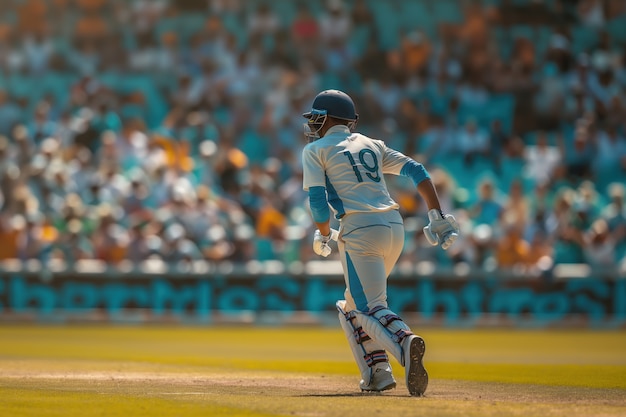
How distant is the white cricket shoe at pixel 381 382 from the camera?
7996 mm

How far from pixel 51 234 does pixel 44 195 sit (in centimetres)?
99

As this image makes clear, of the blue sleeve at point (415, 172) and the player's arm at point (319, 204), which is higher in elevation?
the blue sleeve at point (415, 172)

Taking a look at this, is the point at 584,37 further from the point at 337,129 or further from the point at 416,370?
the point at 416,370

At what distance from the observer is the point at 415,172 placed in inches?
322

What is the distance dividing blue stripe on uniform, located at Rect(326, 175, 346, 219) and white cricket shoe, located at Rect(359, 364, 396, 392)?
1082 millimetres

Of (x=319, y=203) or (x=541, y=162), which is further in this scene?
(x=541, y=162)

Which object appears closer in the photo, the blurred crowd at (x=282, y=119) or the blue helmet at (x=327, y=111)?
the blue helmet at (x=327, y=111)

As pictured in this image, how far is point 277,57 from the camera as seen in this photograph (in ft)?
72.5

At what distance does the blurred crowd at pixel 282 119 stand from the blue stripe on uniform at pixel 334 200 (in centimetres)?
996

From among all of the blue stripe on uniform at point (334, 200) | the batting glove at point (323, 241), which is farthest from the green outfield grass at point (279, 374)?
the blue stripe on uniform at point (334, 200)

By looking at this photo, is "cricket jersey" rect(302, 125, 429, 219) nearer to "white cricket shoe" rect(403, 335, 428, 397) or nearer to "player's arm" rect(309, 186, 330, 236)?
"player's arm" rect(309, 186, 330, 236)

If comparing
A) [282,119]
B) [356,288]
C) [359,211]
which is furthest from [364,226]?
[282,119]

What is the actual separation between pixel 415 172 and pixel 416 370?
1.40 m

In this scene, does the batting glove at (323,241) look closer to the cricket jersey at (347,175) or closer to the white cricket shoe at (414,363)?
the cricket jersey at (347,175)
